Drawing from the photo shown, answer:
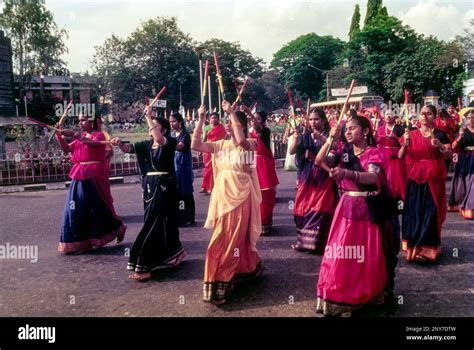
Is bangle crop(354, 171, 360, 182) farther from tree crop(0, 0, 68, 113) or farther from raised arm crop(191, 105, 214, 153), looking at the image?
tree crop(0, 0, 68, 113)

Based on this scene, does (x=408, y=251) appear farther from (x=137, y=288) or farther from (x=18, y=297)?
(x=18, y=297)

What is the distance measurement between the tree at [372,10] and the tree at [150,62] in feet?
63.1

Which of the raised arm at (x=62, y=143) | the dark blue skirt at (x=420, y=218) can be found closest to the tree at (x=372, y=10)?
the dark blue skirt at (x=420, y=218)

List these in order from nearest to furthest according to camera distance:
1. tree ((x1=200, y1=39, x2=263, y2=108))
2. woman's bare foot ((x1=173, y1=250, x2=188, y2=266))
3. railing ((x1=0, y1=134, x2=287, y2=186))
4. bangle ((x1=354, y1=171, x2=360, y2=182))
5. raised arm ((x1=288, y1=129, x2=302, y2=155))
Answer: bangle ((x1=354, y1=171, x2=360, y2=182))
woman's bare foot ((x1=173, y1=250, x2=188, y2=266))
raised arm ((x1=288, y1=129, x2=302, y2=155))
railing ((x1=0, y1=134, x2=287, y2=186))
tree ((x1=200, y1=39, x2=263, y2=108))

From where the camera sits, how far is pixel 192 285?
4.68m

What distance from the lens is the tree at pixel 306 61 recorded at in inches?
2311

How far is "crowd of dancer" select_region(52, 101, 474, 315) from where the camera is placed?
3744 millimetres

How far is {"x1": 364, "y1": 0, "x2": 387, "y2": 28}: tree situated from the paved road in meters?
46.0

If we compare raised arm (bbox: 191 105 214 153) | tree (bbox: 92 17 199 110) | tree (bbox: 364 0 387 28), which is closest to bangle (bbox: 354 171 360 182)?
raised arm (bbox: 191 105 214 153)

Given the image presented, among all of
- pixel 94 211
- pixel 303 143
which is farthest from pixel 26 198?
pixel 303 143

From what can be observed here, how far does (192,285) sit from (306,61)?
58.9m

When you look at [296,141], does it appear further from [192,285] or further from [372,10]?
[372,10]

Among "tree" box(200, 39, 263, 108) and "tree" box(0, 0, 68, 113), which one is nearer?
"tree" box(0, 0, 68, 113)

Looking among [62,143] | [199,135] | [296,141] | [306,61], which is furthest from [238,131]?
[306,61]
